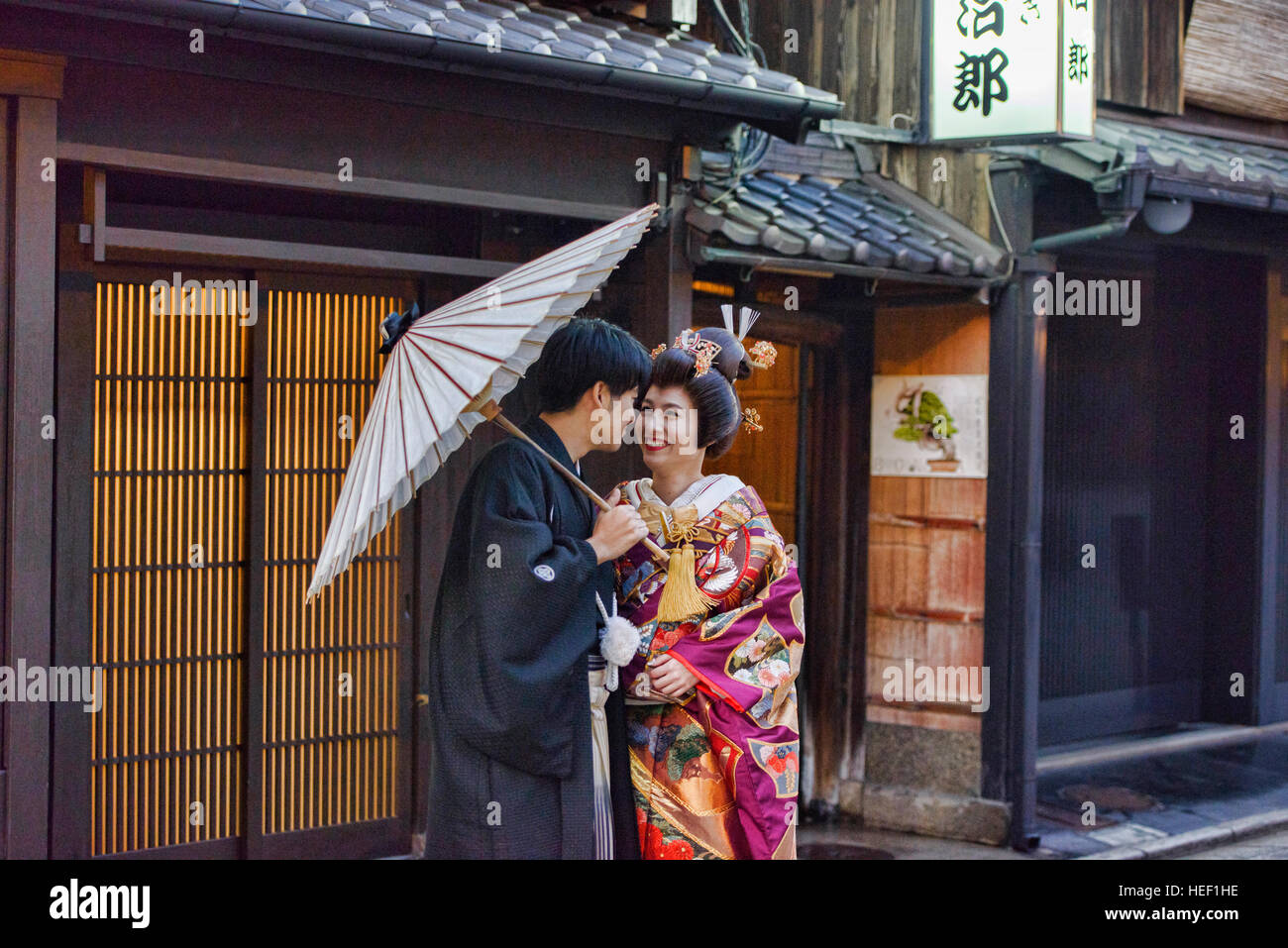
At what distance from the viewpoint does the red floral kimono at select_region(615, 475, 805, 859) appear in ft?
15.1

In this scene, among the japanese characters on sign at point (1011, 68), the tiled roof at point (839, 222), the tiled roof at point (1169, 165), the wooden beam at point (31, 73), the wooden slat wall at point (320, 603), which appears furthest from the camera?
the tiled roof at point (1169, 165)

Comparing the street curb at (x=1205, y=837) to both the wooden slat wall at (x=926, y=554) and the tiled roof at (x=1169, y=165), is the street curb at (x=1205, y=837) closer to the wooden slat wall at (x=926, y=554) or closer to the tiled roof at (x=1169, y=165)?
the wooden slat wall at (x=926, y=554)

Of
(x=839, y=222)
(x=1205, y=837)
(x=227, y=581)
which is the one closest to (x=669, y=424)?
(x=227, y=581)

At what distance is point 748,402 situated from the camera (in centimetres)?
913

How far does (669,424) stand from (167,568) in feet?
10.5

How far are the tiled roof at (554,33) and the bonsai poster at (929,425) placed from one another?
105 inches

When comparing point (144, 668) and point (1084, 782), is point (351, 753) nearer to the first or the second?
point (144, 668)

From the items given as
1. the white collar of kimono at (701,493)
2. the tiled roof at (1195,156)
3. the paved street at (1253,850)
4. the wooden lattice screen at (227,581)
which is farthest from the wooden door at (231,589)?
the paved street at (1253,850)

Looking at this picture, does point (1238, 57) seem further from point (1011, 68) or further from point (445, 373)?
point (445, 373)

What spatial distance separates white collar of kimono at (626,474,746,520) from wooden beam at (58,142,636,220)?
224 cm

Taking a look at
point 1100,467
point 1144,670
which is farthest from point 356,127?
point 1144,670

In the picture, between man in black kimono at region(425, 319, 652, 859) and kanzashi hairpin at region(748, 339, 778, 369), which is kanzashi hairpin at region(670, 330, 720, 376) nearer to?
man in black kimono at region(425, 319, 652, 859)

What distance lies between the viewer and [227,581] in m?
6.90

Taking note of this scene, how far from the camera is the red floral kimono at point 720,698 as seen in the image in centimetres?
459
